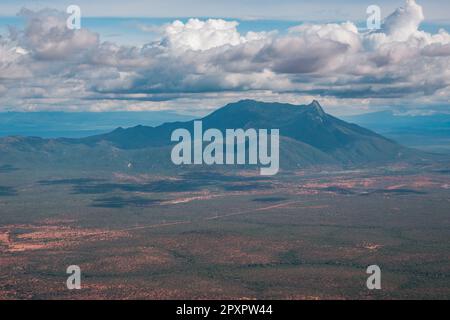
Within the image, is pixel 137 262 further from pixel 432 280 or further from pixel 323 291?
pixel 432 280

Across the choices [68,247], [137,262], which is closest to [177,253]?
[137,262]

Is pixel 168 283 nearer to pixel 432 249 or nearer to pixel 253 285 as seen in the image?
pixel 253 285

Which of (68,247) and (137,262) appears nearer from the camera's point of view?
(137,262)
